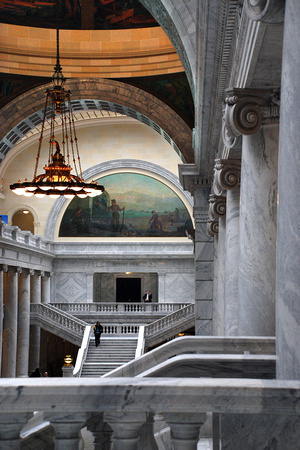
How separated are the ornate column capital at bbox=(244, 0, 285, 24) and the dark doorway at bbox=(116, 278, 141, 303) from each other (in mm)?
34705

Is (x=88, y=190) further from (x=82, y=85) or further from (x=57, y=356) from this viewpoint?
(x=57, y=356)

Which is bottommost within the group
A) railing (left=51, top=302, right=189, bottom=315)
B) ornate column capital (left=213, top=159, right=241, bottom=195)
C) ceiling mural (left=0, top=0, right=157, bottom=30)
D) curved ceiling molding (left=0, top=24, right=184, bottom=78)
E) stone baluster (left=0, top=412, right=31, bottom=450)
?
railing (left=51, top=302, right=189, bottom=315)

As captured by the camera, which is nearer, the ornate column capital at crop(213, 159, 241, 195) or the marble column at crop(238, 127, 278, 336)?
the marble column at crop(238, 127, 278, 336)

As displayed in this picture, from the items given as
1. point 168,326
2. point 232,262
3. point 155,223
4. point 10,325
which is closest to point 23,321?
point 10,325

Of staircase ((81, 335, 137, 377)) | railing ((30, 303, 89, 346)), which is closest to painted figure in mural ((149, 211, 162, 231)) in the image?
railing ((30, 303, 89, 346))

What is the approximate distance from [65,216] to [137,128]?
251 inches

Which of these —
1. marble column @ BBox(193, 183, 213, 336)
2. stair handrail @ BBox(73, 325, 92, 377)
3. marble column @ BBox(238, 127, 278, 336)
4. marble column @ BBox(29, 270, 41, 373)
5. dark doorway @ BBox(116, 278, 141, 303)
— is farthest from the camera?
dark doorway @ BBox(116, 278, 141, 303)

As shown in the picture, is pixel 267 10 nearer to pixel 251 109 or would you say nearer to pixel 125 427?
pixel 251 109

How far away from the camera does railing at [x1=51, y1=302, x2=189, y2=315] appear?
3184cm

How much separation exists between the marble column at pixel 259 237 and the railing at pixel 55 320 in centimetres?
2469

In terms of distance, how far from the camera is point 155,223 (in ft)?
115

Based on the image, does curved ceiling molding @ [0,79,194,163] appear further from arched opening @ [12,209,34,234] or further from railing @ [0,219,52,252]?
arched opening @ [12,209,34,234]

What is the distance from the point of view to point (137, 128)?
3412 centimetres

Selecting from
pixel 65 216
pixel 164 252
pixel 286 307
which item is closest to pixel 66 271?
pixel 65 216
